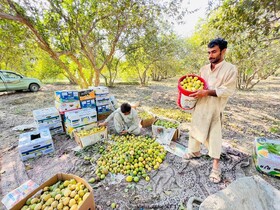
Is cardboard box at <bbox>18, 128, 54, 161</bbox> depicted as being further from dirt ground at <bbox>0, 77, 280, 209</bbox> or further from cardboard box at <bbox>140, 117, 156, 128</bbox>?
cardboard box at <bbox>140, 117, 156, 128</bbox>

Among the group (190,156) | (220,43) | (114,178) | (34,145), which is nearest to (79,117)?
(34,145)

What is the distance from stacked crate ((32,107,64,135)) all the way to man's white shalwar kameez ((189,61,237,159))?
3214 millimetres

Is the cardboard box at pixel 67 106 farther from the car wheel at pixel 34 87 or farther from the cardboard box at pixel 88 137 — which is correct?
the car wheel at pixel 34 87

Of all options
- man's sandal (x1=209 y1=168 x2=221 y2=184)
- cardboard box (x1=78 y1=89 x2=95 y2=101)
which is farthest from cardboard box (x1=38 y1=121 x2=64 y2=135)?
man's sandal (x1=209 y1=168 x2=221 y2=184)

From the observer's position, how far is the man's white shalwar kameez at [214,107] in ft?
6.06

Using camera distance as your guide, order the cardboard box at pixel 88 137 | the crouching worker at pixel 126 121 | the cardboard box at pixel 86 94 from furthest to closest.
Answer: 1. the cardboard box at pixel 86 94
2. the crouching worker at pixel 126 121
3. the cardboard box at pixel 88 137

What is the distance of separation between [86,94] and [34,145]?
5.52 feet

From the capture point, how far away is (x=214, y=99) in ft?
6.66

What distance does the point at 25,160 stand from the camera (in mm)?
2740

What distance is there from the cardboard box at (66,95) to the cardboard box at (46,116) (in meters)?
0.35

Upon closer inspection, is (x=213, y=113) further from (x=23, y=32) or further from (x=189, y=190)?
(x=23, y=32)

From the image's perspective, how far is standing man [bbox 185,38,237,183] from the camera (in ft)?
6.04

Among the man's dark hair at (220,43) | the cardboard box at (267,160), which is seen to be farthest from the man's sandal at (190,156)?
the man's dark hair at (220,43)

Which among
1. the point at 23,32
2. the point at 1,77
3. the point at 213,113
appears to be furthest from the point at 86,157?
the point at 1,77
